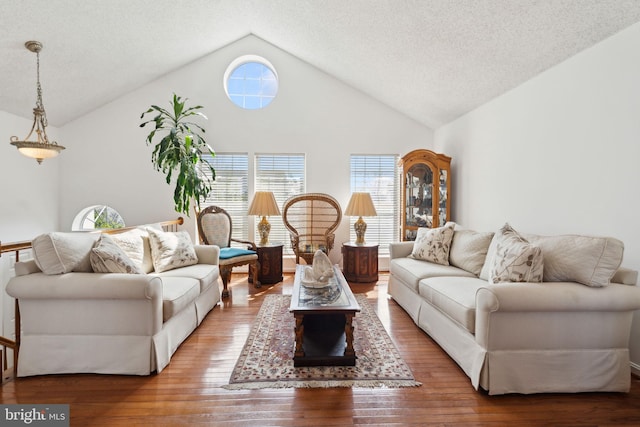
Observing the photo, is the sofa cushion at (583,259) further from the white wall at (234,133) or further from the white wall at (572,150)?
the white wall at (234,133)

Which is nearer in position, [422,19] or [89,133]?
[422,19]

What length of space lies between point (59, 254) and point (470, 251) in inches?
136

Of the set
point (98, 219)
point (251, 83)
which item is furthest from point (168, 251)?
point (251, 83)

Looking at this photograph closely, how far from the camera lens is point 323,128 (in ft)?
17.7

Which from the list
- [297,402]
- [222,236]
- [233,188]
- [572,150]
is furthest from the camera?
[233,188]

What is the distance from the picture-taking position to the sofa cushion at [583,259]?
6.75 ft

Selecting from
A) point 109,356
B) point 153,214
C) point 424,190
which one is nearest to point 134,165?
point 153,214

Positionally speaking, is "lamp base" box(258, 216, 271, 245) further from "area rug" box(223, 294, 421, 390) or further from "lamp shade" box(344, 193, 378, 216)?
"area rug" box(223, 294, 421, 390)

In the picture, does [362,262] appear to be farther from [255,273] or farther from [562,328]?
[562,328]

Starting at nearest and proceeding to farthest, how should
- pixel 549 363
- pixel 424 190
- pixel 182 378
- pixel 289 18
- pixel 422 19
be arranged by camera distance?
pixel 549 363 → pixel 182 378 → pixel 422 19 → pixel 289 18 → pixel 424 190

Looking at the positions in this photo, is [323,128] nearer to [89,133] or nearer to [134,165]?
[134,165]

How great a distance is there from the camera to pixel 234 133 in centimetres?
532

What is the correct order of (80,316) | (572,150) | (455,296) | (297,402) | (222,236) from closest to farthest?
(297,402) < (80,316) < (455,296) < (572,150) < (222,236)

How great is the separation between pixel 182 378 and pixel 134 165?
407 cm
